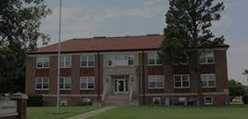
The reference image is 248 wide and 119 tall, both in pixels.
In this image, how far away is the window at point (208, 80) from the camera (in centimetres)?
5068

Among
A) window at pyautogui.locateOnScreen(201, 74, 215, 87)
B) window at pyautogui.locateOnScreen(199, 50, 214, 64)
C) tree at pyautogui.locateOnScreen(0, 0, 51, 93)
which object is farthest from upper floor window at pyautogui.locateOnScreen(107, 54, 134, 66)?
tree at pyautogui.locateOnScreen(0, 0, 51, 93)

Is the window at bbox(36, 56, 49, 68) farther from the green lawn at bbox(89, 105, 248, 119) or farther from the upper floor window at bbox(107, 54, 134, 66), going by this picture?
the green lawn at bbox(89, 105, 248, 119)

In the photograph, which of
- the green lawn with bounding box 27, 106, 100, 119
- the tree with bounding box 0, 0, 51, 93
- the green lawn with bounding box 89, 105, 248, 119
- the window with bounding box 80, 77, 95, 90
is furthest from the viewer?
the window with bounding box 80, 77, 95, 90

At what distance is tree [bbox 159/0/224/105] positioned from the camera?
46.1 meters

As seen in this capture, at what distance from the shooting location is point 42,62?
56.1 m

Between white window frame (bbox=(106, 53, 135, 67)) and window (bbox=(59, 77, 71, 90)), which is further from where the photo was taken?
window (bbox=(59, 77, 71, 90))

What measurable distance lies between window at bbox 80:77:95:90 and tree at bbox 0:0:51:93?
34.4 metres

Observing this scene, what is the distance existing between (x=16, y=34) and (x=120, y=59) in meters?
35.2

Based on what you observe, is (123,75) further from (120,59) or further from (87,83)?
(87,83)

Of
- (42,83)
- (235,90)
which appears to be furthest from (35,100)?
(235,90)

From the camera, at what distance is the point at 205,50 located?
4984cm

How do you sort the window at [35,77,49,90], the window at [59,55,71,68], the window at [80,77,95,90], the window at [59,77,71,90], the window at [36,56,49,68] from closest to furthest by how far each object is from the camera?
the window at [80,77,95,90] → the window at [59,77,71,90] → the window at [59,55,71,68] → the window at [35,77,49,90] → the window at [36,56,49,68]

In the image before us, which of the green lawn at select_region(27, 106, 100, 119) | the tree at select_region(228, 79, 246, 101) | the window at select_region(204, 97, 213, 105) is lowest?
the green lawn at select_region(27, 106, 100, 119)

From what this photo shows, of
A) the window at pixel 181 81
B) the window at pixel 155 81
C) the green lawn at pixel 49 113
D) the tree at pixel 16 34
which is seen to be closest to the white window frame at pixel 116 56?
the window at pixel 155 81
